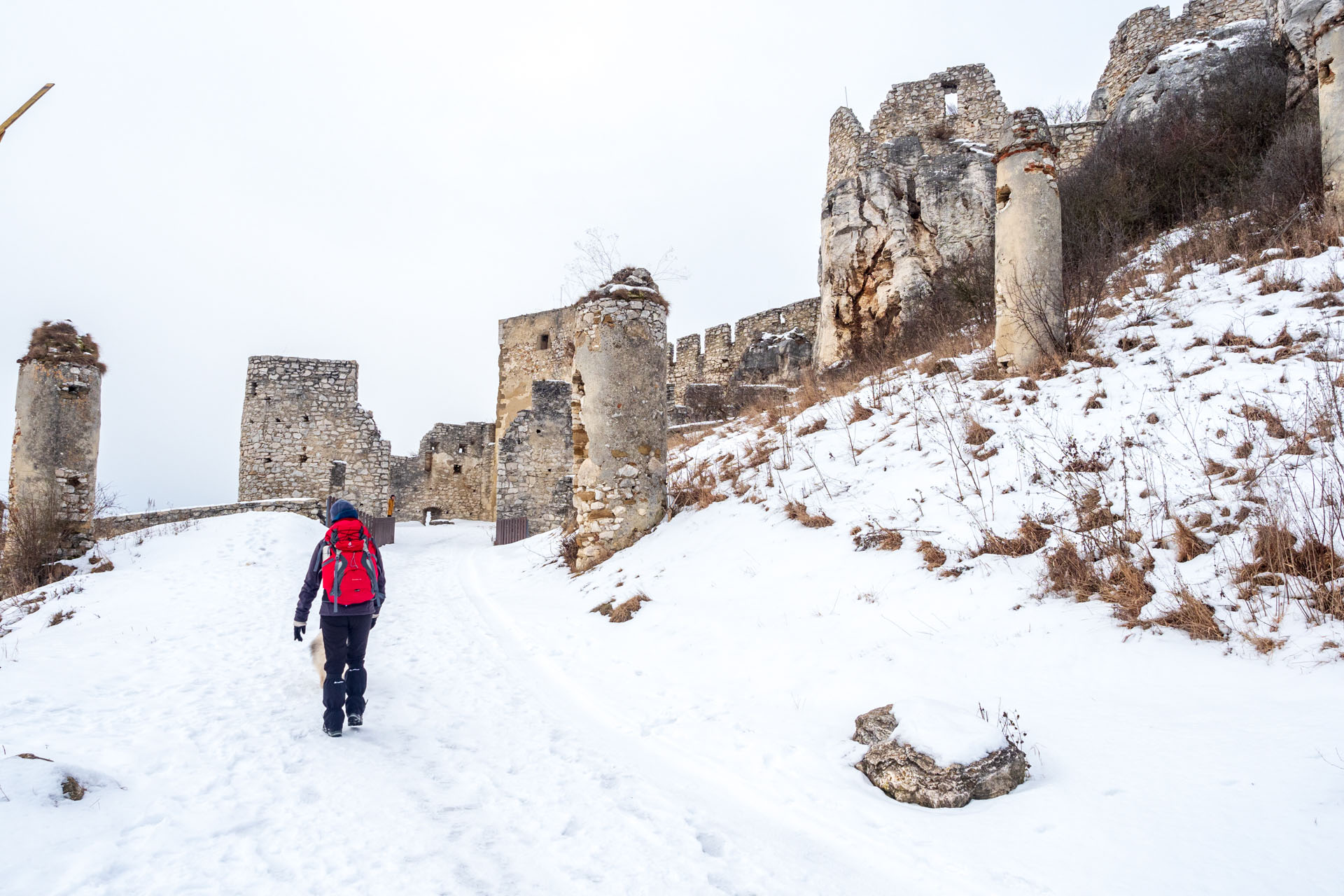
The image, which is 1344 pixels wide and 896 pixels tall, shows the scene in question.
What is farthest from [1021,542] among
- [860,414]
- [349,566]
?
[349,566]

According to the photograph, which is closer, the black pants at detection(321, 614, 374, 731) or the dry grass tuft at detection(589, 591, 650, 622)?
the black pants at detection(321, 614, 374, 731)

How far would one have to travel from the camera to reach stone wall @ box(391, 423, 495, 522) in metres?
25.3

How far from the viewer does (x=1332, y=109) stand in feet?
29.8

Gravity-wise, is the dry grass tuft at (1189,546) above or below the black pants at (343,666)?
above

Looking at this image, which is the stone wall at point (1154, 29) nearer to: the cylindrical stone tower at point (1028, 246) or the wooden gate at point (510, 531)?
the cylindrical stone tower at point (1028, 246)

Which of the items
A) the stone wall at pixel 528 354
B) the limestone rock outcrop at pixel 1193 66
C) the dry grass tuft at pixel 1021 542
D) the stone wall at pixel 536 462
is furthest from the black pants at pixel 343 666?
the stone wall at pixel 528 354

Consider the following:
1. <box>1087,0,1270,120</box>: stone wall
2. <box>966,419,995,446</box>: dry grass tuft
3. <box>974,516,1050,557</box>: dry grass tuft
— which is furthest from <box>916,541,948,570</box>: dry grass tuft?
<box>1087,0,1270,120</box>: stone wall

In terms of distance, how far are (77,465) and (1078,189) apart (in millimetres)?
19778

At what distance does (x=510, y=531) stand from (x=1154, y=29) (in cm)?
2222

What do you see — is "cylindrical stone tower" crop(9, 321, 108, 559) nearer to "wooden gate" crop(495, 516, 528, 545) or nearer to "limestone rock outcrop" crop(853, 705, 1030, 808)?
"wooden gate" crop(495, 516, 528, 545)

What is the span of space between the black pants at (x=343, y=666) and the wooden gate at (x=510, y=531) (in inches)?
533

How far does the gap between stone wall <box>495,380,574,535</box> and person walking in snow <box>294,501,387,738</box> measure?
1366 centimetres

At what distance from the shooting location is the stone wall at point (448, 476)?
83.1 ft

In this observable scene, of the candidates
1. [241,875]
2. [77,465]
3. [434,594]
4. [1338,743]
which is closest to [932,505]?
[1338,743]
